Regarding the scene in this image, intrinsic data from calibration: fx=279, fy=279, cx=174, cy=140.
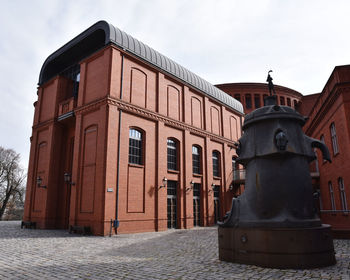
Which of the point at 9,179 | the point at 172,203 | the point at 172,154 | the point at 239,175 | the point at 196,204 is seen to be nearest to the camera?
the point at 172,203

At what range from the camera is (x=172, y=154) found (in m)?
20.5

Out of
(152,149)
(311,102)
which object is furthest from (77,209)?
(311,102)

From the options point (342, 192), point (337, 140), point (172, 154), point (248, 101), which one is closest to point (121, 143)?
point (172, 154)

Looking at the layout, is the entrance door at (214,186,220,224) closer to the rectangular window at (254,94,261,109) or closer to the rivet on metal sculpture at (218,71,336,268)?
the rectangular window at (254,94,261,109)

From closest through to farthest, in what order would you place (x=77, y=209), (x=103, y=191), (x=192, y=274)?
1. (x=192, y=274)
2. (x=103, y=191)
3. (x=77, y=209)

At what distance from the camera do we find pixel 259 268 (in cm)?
568

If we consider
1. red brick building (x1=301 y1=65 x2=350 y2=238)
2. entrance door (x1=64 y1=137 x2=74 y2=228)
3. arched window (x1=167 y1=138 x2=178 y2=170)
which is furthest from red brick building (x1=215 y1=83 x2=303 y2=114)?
entrance door (x1=64 y1=137 x2=74 y2=228)

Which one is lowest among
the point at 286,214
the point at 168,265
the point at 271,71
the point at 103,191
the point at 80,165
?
the point at 168,265

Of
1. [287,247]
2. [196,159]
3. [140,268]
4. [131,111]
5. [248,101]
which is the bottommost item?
[140,268]

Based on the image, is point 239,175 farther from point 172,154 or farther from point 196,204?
point 172,154

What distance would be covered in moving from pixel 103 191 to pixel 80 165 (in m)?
2.94

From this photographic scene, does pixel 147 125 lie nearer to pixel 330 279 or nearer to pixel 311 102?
pixel 330 279

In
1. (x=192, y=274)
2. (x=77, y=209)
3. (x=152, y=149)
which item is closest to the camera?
(x=192, y=274)

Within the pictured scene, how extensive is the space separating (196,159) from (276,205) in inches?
665
